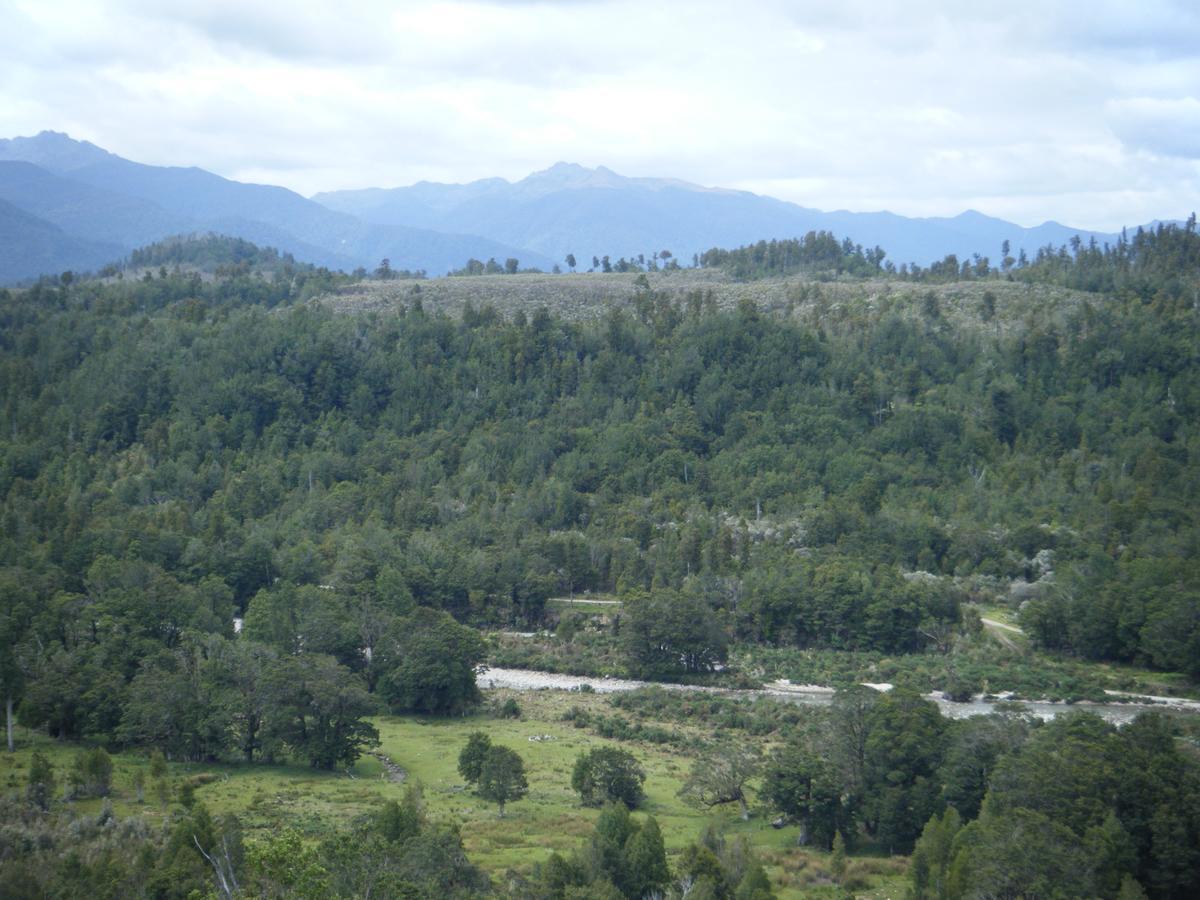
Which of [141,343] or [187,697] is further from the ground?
[141,343]

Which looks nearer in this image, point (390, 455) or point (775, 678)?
point (775, 678)

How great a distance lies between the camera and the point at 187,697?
40.6m

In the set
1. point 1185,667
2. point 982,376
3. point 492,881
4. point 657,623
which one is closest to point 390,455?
point 657,623

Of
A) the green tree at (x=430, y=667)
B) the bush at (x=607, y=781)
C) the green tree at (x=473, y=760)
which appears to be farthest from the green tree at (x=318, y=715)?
the bush at (x=607, y=781)

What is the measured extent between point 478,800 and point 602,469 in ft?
153

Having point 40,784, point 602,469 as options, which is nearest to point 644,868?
point 40,784

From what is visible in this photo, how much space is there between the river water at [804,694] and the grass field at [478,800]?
26.9 feet

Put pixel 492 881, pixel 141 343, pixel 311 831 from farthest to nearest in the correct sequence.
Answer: pixel 141 343
pixel 311 831
pixel 492 881

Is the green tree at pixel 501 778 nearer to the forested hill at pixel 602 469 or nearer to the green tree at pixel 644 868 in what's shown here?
the green tree at pixel 644 868

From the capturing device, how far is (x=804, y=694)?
52.2m

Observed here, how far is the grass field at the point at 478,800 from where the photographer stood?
30.6 meters

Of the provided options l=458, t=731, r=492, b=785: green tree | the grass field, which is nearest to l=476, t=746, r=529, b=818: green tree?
the grass field

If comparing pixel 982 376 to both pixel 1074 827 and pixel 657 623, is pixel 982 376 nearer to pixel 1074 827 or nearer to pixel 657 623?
pixel 657 623

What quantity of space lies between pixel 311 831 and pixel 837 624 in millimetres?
34299
